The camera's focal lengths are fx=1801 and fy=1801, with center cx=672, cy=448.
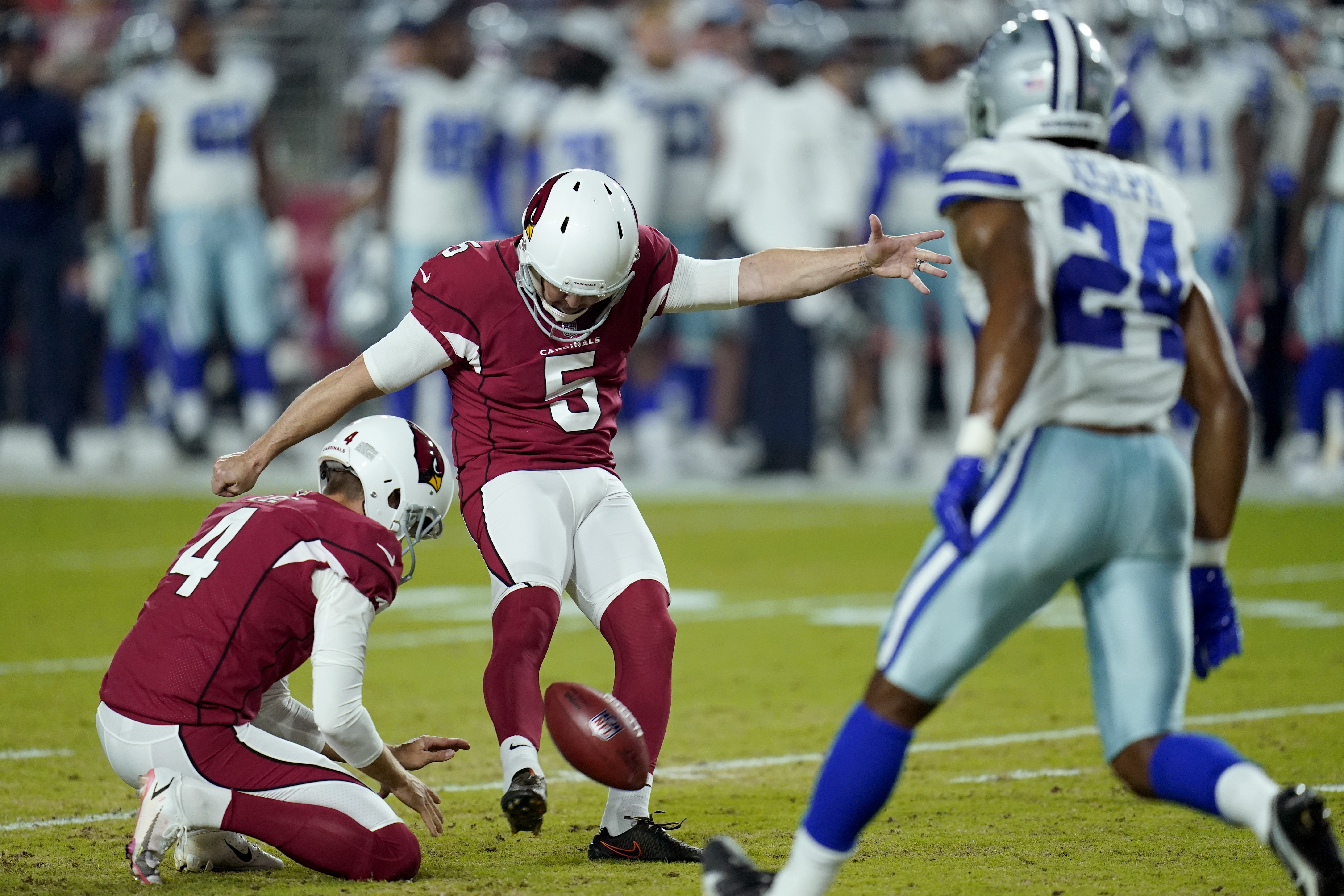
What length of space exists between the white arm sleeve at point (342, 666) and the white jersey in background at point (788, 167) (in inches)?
319

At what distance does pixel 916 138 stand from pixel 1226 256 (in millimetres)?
2115

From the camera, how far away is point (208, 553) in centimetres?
379

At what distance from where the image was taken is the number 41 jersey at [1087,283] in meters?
3.13

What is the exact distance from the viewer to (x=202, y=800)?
3.63 meters

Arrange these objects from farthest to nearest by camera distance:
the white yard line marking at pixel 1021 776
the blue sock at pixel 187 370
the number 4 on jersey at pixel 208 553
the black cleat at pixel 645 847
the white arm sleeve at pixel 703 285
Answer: the blue sock at pixel 187 370, the white yard line marking at pixel 1021 776, the white arm sleeve at pixel 703 285, the black cleat at pixel 645 847, the number 4 on jersey at pixel 208 553

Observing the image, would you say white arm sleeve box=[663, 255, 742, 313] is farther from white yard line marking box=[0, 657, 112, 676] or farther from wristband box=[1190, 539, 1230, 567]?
white yard line marking box=[0, 657, 112, 676]

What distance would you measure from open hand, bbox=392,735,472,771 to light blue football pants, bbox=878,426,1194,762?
3.92 ft

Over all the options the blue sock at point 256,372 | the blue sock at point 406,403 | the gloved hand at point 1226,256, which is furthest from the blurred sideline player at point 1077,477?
the blue sock at point 256,372

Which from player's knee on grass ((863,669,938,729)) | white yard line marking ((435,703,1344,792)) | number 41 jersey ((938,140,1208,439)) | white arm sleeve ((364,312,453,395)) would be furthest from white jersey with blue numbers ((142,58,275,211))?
player's knee on grass ((863,669,938,729))

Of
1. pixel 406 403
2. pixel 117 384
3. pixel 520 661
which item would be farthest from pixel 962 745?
pixel 117 384

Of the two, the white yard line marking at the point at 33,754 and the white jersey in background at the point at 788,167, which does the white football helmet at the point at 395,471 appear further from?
the white jersey in background at the point at 788,167

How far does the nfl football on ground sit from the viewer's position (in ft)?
11.9

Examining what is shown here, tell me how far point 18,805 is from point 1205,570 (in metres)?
2.88

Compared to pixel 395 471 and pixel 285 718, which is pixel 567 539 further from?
pixel 285 718
